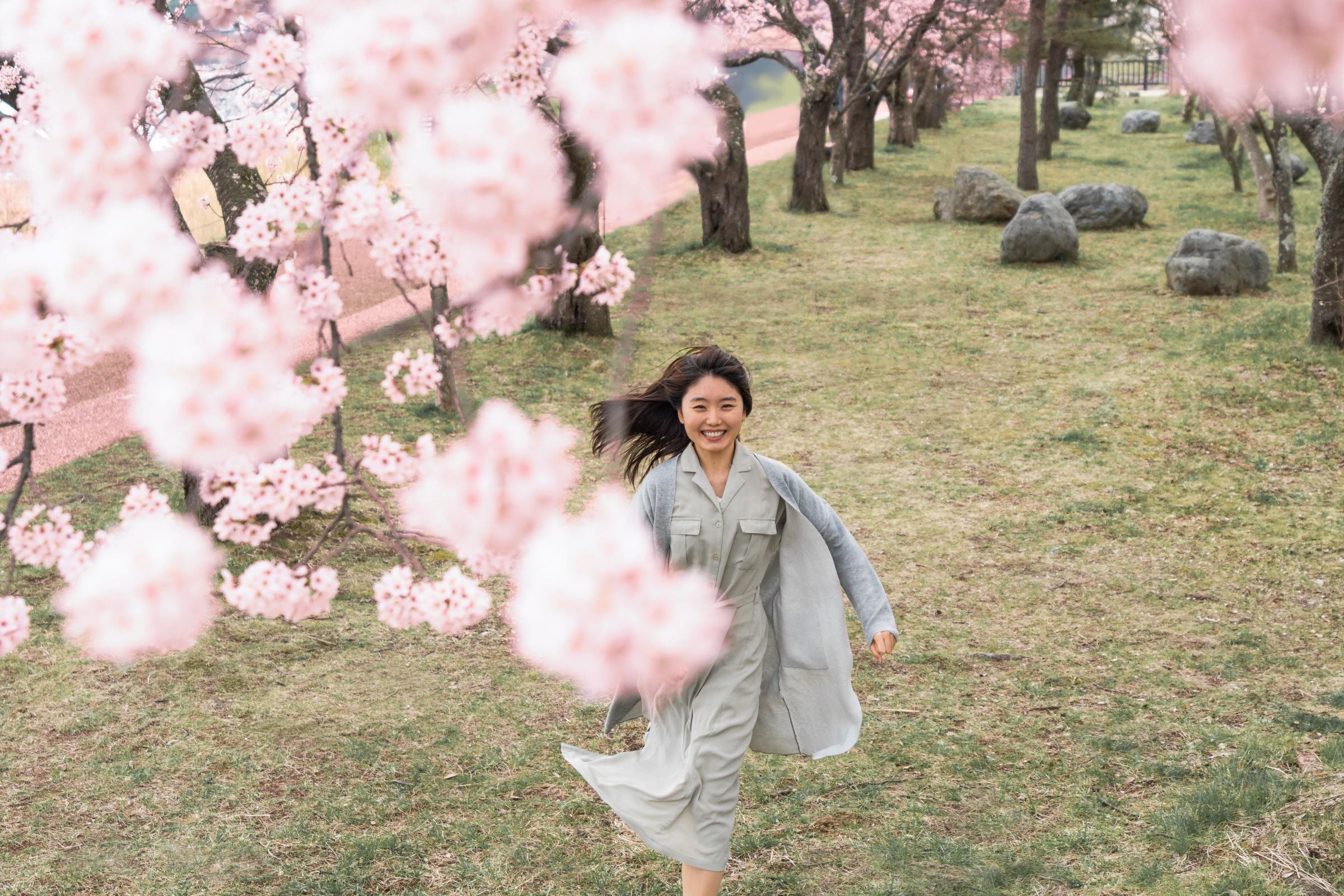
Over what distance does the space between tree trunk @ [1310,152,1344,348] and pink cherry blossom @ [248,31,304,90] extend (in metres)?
8.11

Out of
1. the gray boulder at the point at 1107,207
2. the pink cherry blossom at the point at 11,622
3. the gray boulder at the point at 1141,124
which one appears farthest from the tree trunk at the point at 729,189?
the gray boulder at the point at 1141,124

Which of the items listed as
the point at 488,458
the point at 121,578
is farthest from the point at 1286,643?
the point at 121,578

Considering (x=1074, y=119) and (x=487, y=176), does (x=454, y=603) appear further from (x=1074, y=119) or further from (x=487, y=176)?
(x=1074, y=119)

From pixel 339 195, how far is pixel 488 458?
2.28 ft

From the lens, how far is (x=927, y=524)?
22.4ft

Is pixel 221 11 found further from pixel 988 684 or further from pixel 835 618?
pixel 988 684

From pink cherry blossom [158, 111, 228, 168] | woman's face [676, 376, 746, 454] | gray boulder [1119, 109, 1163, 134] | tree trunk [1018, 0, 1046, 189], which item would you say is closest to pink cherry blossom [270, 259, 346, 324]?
pink cherry blossom [158, 111, 228, 168]

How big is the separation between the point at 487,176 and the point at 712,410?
156 cm

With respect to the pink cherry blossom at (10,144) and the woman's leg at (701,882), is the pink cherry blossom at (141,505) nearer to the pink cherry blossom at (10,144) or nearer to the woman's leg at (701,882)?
the pink cherry blossom at (10,144)

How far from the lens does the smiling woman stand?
124 inches

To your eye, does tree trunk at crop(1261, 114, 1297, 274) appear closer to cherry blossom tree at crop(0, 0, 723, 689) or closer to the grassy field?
the grassy field

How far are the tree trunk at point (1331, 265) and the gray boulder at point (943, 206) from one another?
7035 millimetres

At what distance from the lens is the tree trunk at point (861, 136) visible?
66.3 ft

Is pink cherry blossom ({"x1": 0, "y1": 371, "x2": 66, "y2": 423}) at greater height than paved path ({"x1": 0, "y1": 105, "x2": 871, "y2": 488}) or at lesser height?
greater
